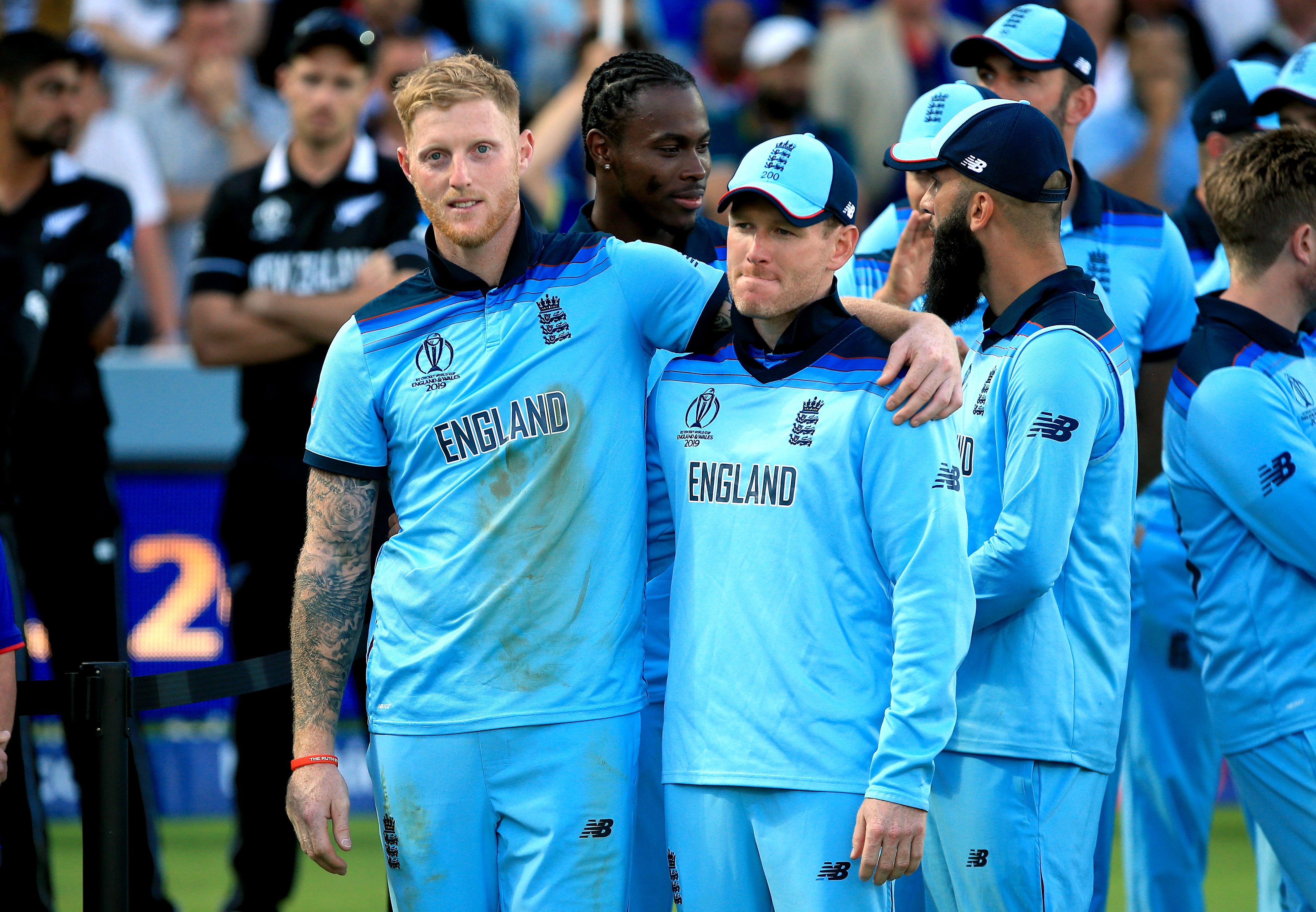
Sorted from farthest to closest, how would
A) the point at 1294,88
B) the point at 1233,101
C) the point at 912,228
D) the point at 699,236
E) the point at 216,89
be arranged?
the point at 216,89 < the point at 1233,101 < the point at 1294,88 < the point at 699,236 < the point at 912,228

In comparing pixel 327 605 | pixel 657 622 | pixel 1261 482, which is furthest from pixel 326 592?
pixel 1261 482

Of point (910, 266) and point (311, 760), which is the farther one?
point (910, 266)

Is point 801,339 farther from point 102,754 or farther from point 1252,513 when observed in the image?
point 102,754

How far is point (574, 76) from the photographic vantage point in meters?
10.1

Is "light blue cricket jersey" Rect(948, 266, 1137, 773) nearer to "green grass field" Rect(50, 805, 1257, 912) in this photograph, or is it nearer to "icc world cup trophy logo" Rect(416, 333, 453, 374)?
"icc world cup trophy logo" Rect(416, 333, 453, 374)

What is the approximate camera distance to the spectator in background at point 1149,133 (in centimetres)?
898

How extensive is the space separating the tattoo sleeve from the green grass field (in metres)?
2.76

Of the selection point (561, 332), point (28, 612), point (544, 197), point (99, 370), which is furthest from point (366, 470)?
point (544, 197)

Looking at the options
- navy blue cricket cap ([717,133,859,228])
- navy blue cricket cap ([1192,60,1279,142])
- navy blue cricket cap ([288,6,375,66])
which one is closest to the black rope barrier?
navy blue cricket cap ([717,133,859,228])

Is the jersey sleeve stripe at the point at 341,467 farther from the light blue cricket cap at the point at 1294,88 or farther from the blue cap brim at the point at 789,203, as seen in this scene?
the light blue cricket cap at the point at 1294,88

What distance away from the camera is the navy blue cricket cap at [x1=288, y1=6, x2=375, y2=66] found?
19.5 feet

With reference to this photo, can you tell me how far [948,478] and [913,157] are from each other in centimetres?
114

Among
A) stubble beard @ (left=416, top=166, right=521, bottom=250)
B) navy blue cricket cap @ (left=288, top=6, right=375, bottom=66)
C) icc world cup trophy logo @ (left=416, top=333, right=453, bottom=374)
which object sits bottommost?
icc world cup trophy logo @ (left=416, top=333, right=453, bottom=374)

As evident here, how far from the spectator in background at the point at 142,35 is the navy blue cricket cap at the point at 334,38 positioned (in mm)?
3950
